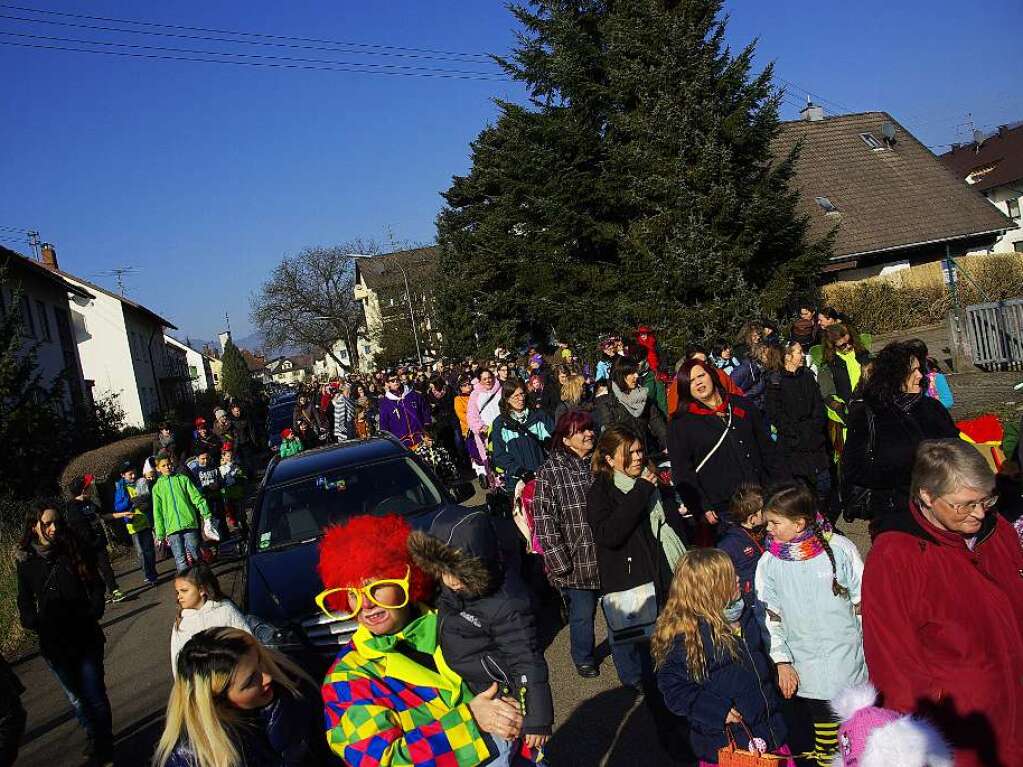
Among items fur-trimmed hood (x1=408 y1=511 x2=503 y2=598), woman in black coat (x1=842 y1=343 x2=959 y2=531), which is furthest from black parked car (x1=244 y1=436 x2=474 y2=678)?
woman in black coat (x1=842 y1=343 x2=959 y2=531)

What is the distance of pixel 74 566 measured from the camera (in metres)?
6.15

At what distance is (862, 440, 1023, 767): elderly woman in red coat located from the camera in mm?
2650

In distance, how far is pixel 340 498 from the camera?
708cm

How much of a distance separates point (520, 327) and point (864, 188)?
1481cm

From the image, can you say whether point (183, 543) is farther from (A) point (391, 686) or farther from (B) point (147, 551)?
(A) point (391, 686)

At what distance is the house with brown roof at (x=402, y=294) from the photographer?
55.6 m

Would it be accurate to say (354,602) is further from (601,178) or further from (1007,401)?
(601,178)

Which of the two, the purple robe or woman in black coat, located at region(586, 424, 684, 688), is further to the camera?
the purple robe

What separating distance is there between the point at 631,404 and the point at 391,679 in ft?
23.0

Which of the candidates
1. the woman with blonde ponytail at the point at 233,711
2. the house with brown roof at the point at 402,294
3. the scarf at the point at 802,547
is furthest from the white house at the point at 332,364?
the woman with blonde ponytail at the point at 233,711

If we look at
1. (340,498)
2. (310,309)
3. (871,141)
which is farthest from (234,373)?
(340,498)

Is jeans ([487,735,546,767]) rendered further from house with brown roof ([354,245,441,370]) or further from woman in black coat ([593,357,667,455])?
house with brown roof ([354,245,441,370])

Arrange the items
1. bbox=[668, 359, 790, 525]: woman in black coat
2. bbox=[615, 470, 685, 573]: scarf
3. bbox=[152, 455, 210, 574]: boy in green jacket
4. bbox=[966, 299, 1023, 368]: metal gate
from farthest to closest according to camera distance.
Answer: bbox=[966, 299, 1023, 368]: metal gate, bbox=[152, 455, 210, 574]: boy in green jacket, bbox=[668, 359, 790, 525]: woman in black coat, bbox=[615, 470, 685, 573]: scarf

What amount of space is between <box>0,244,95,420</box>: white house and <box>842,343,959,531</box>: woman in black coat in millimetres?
24423
